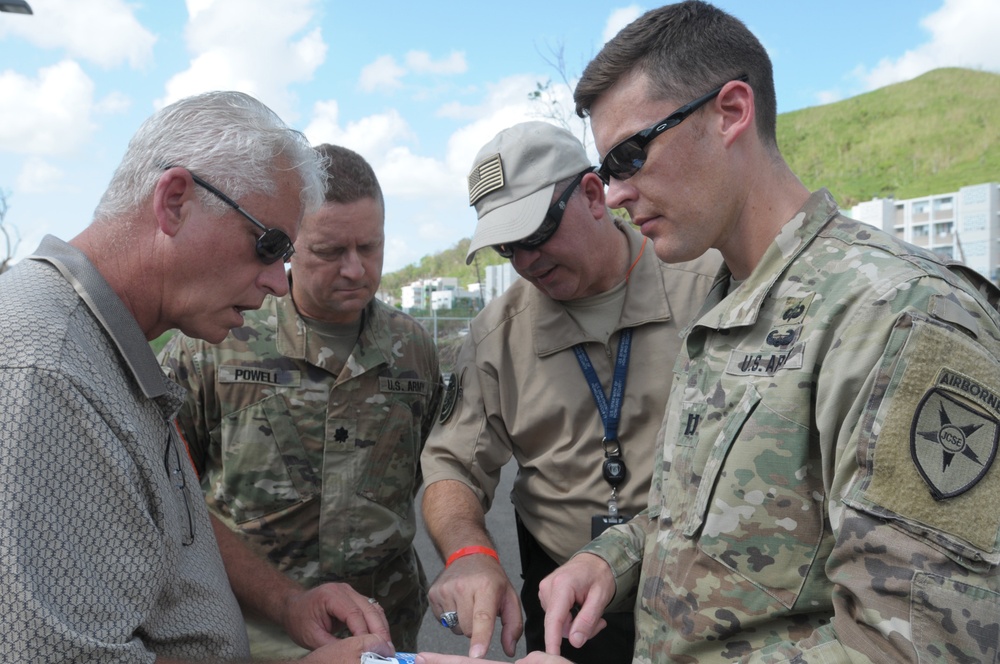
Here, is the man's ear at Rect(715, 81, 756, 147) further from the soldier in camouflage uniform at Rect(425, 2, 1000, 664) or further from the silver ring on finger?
the silver ring on finger

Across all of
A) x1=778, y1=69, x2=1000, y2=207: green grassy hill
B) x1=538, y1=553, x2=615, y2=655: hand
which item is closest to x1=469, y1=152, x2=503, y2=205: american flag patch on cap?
x1=538, y1=553, x2=615, y2=655: hand

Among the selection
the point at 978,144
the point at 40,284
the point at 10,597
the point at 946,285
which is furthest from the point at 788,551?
the point at 978,144

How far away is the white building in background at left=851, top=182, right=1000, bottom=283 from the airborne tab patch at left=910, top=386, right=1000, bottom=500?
87.6 feet

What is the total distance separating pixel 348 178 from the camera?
3.08 metres

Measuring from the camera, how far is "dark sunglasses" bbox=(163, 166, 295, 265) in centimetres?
194

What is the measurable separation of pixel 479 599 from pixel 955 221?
3148cm

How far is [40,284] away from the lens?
5.39ft

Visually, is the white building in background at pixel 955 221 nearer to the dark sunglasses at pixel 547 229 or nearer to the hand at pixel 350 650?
the dark sunglasses at pixel 547 229

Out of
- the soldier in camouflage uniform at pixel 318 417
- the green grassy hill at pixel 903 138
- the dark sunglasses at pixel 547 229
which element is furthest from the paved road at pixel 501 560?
the green grassy hill at pixel 903 138

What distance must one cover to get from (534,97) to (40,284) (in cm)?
1237

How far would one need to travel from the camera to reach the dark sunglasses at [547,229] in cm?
276

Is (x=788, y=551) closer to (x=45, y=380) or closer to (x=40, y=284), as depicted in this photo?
(x=45, y=380)

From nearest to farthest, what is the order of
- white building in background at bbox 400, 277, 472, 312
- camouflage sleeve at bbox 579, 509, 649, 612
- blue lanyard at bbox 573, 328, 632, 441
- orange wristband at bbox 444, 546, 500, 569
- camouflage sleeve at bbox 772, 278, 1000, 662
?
camouflage sleeve at bbox 772, 278, 1000, 662 < camouflage sleeve at bbox 579, 509, 649, 612 < orange wristband at bbox 444, 546, 500, 569 < blue lanyard at bbox 573, 328, 632, 441 < white building in background at bbox 400, 277, 472, 312

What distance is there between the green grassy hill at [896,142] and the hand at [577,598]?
4579 centimetres
